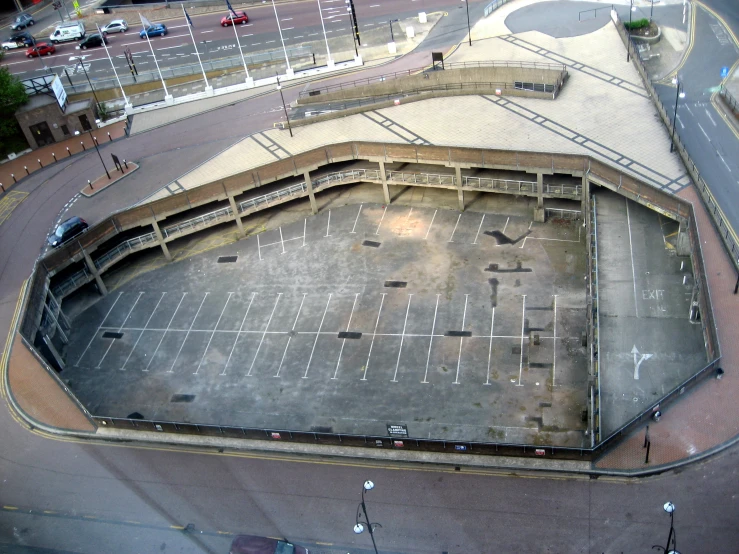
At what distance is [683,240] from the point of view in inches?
1877

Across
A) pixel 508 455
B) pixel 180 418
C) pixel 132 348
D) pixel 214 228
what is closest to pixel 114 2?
pixel 214 228

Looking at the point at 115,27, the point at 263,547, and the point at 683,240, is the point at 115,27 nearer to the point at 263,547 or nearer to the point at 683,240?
the point at 683,240

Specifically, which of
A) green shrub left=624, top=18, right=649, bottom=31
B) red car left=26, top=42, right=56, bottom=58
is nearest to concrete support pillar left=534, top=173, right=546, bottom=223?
green shrub left=624, top=18, right=649, bottom=31

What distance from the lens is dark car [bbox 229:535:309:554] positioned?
3759 centimetres

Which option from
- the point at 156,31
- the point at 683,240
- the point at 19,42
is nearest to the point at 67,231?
the point at 156,31

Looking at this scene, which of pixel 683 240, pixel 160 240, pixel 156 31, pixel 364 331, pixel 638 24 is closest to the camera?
pixel 683 240

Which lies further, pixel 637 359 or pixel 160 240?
pixel 160 240

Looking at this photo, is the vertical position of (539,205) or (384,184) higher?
(384,184)

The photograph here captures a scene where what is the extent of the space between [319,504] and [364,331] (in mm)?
14215

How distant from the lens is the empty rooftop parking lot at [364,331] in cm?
4688

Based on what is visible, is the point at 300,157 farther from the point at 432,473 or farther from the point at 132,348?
the point at 432,473

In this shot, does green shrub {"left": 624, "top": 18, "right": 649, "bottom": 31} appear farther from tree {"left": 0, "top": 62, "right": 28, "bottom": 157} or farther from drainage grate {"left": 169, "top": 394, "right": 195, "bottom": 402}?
tree {"left": 0, "top": 62, "right": 28, "bottom": 157}

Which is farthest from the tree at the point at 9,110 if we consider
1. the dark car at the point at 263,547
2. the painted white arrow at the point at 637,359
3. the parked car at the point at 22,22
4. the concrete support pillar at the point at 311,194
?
the painted white arrow at the point at 637,359

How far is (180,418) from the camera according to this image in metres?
49.1
